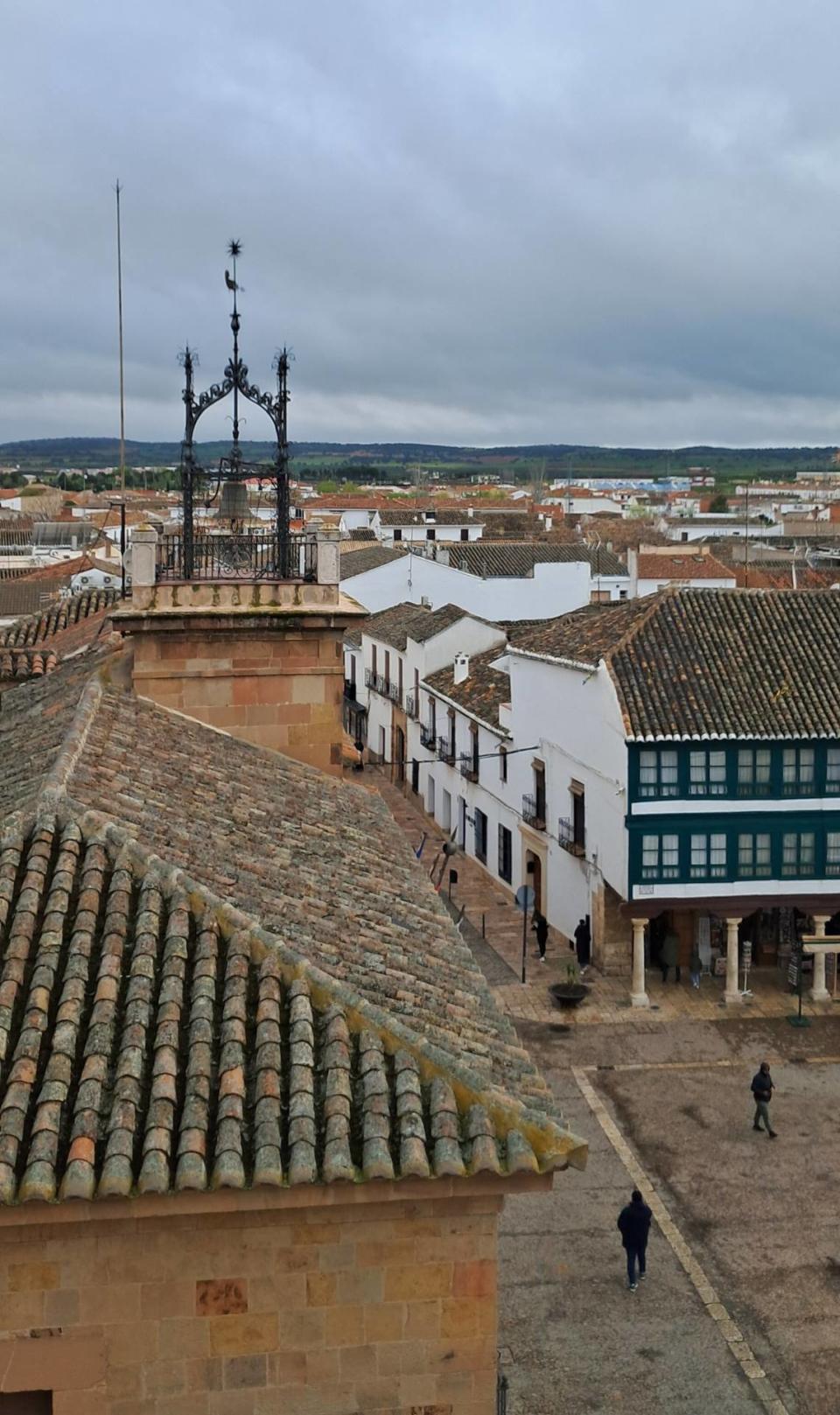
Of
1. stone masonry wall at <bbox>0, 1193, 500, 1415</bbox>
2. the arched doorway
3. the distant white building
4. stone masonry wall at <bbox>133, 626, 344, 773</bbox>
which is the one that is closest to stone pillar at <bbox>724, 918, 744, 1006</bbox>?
stone masonry wall at <bbox>133, 626, 344, 773</bbox>

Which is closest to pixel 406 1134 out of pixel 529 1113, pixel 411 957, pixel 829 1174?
pixel 529 1113

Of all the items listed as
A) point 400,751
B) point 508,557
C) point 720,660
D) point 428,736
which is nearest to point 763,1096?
point 720,660

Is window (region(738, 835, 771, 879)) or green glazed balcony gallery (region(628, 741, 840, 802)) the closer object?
green glazed balcony gallery (region(628, 741, 840, 802))

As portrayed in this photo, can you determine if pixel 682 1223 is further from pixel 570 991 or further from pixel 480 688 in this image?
pixel 480 688

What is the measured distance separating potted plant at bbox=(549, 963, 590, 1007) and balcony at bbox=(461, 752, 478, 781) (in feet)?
33.4

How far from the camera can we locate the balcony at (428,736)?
126 ft

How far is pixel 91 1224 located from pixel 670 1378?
9.04 meters

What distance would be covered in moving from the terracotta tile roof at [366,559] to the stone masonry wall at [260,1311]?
43.6m

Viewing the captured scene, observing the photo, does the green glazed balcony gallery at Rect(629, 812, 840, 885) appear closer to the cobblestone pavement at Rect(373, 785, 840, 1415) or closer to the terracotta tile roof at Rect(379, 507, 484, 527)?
the cobblestone pavement at Rect(373, 785, 840, 1415)

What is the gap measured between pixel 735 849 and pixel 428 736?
16275 mm

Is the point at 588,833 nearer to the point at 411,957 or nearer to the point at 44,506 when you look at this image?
the point at 411,957

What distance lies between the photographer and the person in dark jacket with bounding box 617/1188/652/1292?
570 inches

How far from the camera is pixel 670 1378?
13.2 meters

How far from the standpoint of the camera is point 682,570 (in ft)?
190
